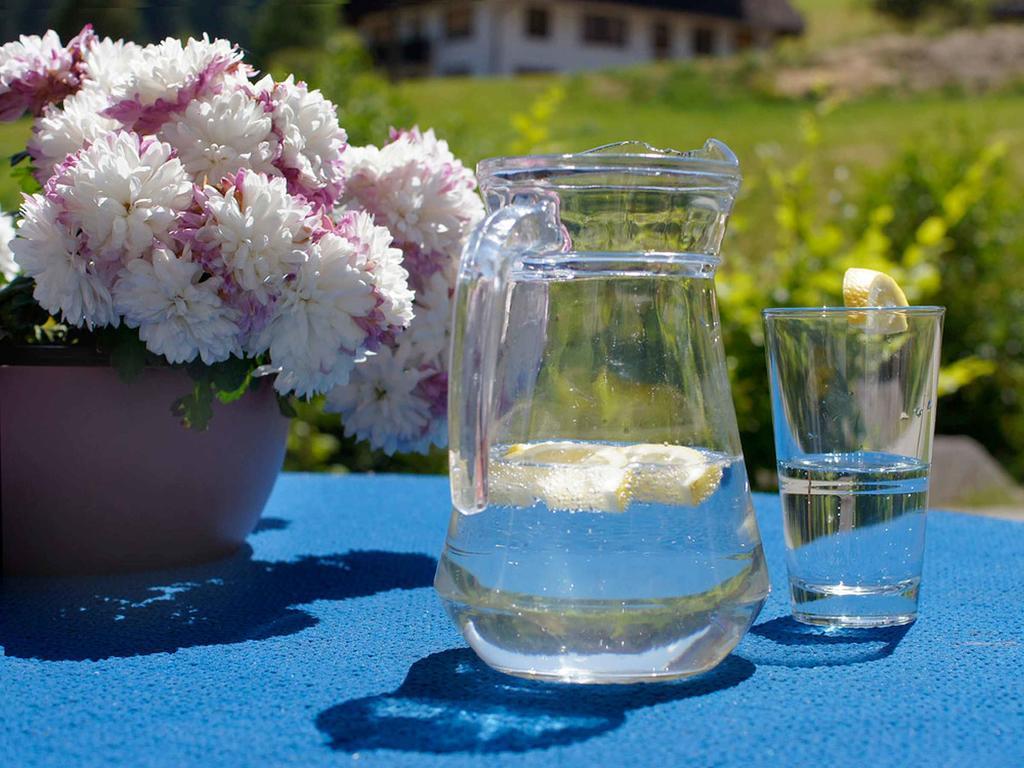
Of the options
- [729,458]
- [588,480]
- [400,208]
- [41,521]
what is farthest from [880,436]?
[41,521]

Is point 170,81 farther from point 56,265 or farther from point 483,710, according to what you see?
point 483,710

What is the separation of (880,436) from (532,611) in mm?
365

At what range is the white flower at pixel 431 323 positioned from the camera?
1.20m

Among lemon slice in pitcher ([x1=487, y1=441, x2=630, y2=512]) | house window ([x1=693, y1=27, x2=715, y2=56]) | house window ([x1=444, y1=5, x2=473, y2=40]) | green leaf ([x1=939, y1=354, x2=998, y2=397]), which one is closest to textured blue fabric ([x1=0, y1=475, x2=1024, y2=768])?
lemon slice in pitcher ([x1=487, y1=441, x2=630, y2=512])

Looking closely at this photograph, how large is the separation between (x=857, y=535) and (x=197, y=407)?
58 centimetres

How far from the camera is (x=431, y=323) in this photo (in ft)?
3.94

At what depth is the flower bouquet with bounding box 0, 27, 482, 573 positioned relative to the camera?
998 millimetres

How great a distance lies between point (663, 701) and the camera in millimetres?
766

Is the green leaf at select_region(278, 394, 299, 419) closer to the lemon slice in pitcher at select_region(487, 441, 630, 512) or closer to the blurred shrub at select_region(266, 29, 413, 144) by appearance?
the lemon slice in pitcher at select_region(487, 441, 630, 512)

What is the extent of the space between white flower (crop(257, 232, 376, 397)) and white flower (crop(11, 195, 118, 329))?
150 mm

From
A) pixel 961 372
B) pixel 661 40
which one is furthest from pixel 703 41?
pixel 961 372

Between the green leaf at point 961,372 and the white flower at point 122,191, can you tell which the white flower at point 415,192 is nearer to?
the white flower at point 122,191

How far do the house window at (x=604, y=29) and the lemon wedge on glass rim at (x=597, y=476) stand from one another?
27509 millimetres

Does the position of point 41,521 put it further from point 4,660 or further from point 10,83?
point 10,83
